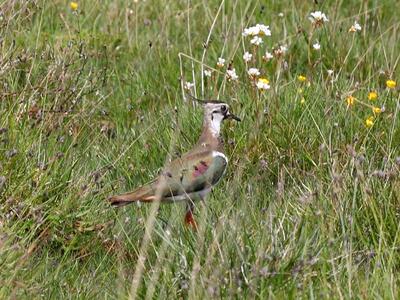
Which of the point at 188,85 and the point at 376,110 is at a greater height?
the point at 376,110

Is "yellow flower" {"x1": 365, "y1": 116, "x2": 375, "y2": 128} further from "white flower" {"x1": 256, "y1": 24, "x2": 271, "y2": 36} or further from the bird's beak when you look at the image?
"white flower" {"x1": 256, "y1": 24, "x2": 271, "y2": 36}

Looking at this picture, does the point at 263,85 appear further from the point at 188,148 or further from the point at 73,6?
the point at 73,6

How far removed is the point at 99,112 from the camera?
805 cm

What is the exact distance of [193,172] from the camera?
6.63 m

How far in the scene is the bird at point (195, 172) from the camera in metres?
6.36

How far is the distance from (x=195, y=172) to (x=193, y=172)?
0.01 meters

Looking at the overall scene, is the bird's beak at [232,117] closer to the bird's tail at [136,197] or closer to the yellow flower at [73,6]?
the bird's tail at [136,197]

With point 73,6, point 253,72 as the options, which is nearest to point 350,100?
point 253,72

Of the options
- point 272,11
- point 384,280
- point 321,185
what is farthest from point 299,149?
point 272,11

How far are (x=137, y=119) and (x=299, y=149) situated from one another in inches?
54.6

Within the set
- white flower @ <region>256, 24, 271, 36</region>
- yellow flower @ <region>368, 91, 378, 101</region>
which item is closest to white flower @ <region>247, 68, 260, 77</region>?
white flower @ <region>256, 24, 271, 36</region>

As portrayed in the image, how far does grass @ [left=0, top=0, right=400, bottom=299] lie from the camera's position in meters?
5.34

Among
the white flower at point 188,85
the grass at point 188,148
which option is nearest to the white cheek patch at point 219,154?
the grass at point 188,148

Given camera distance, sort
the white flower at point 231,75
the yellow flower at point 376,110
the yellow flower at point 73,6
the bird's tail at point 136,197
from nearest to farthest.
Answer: the bird's tail at point 136,197 < the yellow flower at point 376,110 < the white flower at point 231,75 < the yellow flower at point 73,6
